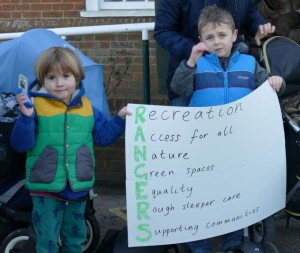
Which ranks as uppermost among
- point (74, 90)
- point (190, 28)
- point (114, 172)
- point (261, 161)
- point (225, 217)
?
point (190, 28)

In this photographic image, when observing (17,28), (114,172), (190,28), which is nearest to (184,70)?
(190,28)

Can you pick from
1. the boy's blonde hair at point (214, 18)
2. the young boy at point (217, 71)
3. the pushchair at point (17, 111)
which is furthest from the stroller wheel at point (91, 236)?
the boy's blonde hair at point (214, 18)

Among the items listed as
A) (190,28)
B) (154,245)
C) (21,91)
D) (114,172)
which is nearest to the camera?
(21,91)

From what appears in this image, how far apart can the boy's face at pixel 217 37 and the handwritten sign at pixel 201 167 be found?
30cm

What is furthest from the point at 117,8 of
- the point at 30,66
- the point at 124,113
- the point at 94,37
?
the point at 124,113

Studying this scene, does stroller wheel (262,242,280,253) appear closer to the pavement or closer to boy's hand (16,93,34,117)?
the pavement

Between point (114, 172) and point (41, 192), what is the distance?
2575 mm

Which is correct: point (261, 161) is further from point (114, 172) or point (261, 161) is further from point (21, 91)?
point (114, 172)

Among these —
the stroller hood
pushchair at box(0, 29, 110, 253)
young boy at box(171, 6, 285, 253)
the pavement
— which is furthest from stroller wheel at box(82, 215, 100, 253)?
young boy at box(171, 6, 285, 253)

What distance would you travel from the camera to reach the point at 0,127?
13.4ft

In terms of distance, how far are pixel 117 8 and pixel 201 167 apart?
11.8ft

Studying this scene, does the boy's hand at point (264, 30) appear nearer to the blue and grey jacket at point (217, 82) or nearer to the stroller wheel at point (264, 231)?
the blue and grey jacket at point (217, 82)

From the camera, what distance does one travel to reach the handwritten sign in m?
3.77

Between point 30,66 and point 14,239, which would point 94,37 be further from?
point 14,239
